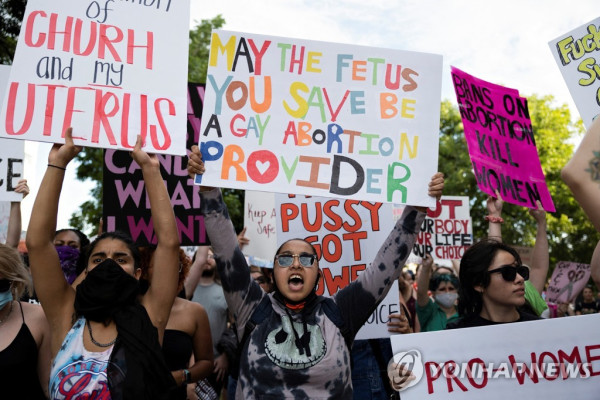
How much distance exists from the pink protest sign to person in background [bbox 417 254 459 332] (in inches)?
44.0

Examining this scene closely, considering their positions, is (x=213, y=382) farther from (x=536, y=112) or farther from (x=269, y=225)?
(x=536, y=112)

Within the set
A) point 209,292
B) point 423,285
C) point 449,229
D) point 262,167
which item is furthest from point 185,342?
point 449,229

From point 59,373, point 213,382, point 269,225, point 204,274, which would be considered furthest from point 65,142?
point 269,225

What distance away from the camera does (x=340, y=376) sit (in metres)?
3.15

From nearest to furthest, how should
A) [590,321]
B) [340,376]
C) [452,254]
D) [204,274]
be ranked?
[590,321]
[340,376]
[204,274]
[452,254]

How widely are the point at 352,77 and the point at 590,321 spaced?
78.3 inches

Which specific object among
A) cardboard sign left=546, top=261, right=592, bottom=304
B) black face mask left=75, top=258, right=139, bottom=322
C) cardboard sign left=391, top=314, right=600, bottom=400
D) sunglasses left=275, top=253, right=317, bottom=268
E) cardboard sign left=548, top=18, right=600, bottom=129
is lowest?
cardboard sign left=391, top=314, right=600, bottom=400

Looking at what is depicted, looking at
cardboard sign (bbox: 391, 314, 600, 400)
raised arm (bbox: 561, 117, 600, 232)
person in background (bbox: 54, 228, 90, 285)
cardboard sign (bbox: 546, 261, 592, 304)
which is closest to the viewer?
raised arm (bbox: 561, 117, 600, 232)

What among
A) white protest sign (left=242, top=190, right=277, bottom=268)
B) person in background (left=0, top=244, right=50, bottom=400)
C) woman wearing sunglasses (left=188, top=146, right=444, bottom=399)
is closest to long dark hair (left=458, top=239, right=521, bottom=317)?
→ woman wearing sunglasses (left=188, top=146, right=444, bottom=399)

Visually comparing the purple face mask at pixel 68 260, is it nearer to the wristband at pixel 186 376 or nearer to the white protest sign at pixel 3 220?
the wristband at pixel 186 376

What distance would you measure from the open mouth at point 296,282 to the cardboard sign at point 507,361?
640mm

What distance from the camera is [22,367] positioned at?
3.00 meters

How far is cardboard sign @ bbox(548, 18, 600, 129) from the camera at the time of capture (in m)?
4.60

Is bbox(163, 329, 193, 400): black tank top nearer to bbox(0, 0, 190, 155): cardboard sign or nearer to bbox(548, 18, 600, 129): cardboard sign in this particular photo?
bbox(0, 0, 190, 155): cardboard sign
